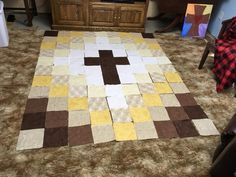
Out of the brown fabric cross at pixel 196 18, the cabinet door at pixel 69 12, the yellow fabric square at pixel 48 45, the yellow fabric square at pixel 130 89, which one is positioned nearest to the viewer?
the yellow fabric square at pixel 130 89

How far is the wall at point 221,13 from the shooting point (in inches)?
111

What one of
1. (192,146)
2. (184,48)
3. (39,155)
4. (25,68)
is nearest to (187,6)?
(184,48)

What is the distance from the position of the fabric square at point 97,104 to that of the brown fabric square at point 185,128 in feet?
2.04

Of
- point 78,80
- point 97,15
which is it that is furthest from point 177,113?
point 97,15

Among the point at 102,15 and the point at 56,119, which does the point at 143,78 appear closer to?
the point at 56,119

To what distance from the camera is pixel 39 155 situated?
145 centimetres

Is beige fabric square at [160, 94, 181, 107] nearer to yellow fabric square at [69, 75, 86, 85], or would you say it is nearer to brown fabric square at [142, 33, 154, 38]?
yellow fabric square at [69, 75, 86, 85]

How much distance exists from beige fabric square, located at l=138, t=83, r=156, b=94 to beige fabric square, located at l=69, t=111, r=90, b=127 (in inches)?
24.0

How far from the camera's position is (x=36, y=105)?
1.81 m

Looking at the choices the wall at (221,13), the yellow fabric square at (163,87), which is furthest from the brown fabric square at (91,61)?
the wall at (221,13)

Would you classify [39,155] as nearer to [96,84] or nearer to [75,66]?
[96,84]

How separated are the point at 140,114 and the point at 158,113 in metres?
0.16

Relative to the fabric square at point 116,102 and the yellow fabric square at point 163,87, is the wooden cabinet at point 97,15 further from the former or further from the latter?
the fabric square at point 116,102

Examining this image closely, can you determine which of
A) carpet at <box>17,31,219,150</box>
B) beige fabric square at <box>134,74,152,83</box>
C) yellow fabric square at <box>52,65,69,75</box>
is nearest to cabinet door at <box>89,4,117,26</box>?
carpet at <box>17,31,219,150</box>
